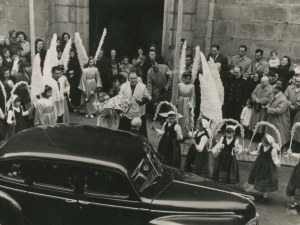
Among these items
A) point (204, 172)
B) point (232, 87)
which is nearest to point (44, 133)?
point (204, 172)

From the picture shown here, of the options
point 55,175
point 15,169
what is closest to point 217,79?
point 55,175

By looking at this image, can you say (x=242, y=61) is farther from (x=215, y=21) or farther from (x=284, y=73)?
(x=215, y=21)

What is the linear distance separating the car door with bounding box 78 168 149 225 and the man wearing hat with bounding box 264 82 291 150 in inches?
210

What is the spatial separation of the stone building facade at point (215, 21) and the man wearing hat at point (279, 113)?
10.5ft

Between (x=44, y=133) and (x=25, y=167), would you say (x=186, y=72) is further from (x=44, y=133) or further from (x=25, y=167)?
(x=25, y=167)

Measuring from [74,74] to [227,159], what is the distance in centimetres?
559

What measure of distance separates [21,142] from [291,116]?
6.78 meters

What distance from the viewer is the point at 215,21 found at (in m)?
13.1

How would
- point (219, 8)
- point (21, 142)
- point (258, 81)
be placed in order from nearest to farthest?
1. point (21, 142)
2. point (258, 81)
3. point (219, 8)

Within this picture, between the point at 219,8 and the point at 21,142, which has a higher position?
the point at 219,8

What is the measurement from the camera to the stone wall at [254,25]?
12789mm

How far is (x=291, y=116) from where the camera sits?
10.7 metres

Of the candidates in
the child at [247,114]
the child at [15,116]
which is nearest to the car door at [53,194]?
the child at [15,116]

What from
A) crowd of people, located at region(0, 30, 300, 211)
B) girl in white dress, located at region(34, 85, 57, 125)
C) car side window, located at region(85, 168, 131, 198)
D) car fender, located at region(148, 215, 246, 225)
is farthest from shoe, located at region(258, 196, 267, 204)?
girl in white dress, located at region(34, 85, 57, 125)
